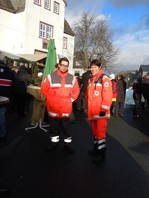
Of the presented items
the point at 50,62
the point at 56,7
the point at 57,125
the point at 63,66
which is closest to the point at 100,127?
the point at 57,125

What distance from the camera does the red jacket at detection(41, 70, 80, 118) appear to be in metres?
5.73

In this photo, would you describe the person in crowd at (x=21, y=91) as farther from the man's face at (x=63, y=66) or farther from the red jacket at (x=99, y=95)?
the red jacket at (x=99, y=95)

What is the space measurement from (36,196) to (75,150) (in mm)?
2479

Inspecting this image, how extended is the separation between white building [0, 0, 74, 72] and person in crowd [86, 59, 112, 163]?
76.7ft

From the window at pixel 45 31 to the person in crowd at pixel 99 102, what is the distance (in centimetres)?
2678

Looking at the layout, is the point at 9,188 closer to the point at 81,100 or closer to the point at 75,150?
the point at 75,150

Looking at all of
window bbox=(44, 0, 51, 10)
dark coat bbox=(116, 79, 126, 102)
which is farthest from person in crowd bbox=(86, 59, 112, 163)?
window bbox=(44, 0, 51, 10)

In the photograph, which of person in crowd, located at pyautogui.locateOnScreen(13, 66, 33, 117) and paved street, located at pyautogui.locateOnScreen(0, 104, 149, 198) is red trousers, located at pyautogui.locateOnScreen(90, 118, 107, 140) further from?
person in crowd, located at pyautogui.locateOnScreen(13, 66, 33, 117)

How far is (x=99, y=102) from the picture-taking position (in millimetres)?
5344

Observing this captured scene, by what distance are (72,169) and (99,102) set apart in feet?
4.53

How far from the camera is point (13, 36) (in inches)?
1182

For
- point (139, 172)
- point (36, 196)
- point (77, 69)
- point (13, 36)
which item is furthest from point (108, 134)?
point (77, 69)

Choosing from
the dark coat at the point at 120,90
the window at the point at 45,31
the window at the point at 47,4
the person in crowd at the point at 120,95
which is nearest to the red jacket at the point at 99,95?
the person in crowd at the point at 120,95

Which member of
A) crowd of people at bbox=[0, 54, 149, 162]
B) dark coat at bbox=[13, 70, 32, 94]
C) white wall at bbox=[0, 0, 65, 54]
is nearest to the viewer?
crowd of people at bbox=[0, 54, 149, 162]
